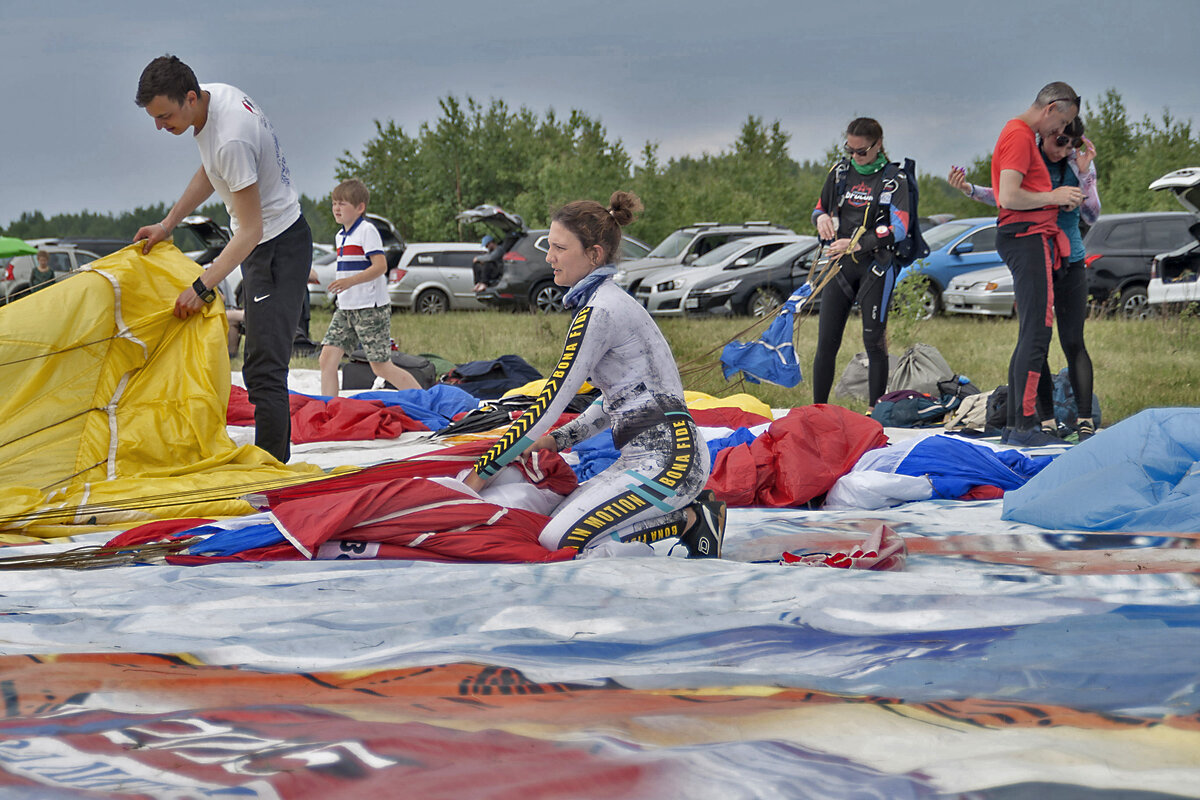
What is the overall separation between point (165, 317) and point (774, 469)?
2604 millimetres

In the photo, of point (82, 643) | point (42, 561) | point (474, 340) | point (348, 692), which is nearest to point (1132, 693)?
point (348, 692)

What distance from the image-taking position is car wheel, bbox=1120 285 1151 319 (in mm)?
11547

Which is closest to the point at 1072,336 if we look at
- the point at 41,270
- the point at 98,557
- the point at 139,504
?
the point at 139,504

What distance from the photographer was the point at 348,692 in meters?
2.00

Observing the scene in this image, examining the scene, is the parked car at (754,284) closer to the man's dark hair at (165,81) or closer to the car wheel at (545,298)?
the car wheel at (545,298)

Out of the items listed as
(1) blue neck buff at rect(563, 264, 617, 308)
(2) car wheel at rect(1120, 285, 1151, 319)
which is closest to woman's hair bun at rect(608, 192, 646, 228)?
(1) blue neck buff at rect(563, 264, 617, 308)

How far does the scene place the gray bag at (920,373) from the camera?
22.5 feet

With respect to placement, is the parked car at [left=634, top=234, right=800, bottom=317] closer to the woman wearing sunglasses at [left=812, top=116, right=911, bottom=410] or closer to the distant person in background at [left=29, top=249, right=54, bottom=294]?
the woman wearing sunglasses at [left=812, top=116, right=911, bottom=410]

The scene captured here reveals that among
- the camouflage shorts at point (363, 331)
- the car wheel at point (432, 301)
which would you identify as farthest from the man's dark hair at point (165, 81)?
the car wheel at point (432, 301)

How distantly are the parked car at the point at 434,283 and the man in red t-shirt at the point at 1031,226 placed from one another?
11.6 meters

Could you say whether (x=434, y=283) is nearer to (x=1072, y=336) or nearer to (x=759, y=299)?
(x=759, y=299)

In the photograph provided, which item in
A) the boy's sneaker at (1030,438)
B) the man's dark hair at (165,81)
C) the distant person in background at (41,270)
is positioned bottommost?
the boy's sneaker at (1030,438)

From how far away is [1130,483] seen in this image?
3488 millimetres

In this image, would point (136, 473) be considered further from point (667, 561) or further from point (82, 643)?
point (667, 561)
